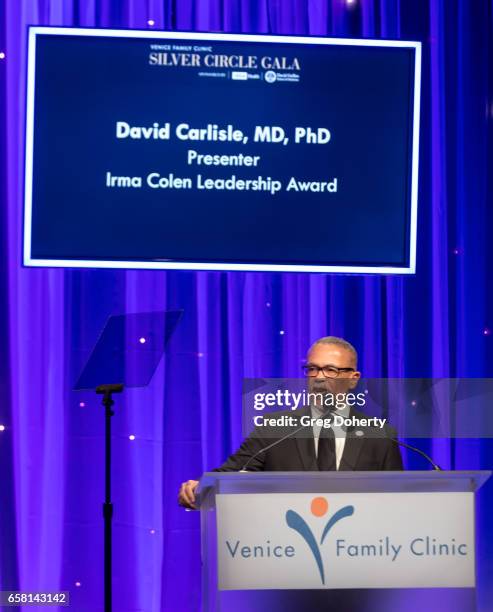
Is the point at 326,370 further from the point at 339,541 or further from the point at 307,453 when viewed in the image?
the point at 339,541

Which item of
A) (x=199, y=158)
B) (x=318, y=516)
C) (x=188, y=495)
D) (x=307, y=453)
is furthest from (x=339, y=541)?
(x=199, y=158)

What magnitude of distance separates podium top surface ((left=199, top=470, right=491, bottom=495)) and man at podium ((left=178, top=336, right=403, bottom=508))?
0.31 m

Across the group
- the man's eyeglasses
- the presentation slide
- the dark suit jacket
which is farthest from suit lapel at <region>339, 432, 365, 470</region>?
the presentation slide

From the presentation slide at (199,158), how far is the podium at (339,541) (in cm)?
150

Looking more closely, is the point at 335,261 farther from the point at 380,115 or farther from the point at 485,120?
the point at 485,120

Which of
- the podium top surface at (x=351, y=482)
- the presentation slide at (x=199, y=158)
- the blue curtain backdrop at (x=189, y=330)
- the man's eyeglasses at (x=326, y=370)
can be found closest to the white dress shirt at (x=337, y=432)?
the man's eyeglasses at (x=326, y=370)

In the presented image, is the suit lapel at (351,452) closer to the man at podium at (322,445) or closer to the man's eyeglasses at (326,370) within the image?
the man at podium at (322,445)

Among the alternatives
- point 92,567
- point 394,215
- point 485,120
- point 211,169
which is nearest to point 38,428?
point 92,567

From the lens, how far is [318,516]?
95.3 inches

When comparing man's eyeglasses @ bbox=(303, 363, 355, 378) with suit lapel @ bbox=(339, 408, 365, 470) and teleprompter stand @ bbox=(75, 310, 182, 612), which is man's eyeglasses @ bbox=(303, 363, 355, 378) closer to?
suit lapel @ bbox=(339, 408, 365, 470)

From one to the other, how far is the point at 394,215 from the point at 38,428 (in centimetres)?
177

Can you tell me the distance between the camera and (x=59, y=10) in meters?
4.50

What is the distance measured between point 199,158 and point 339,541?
71.7 inches

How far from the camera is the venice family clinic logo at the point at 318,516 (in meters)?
2.40
